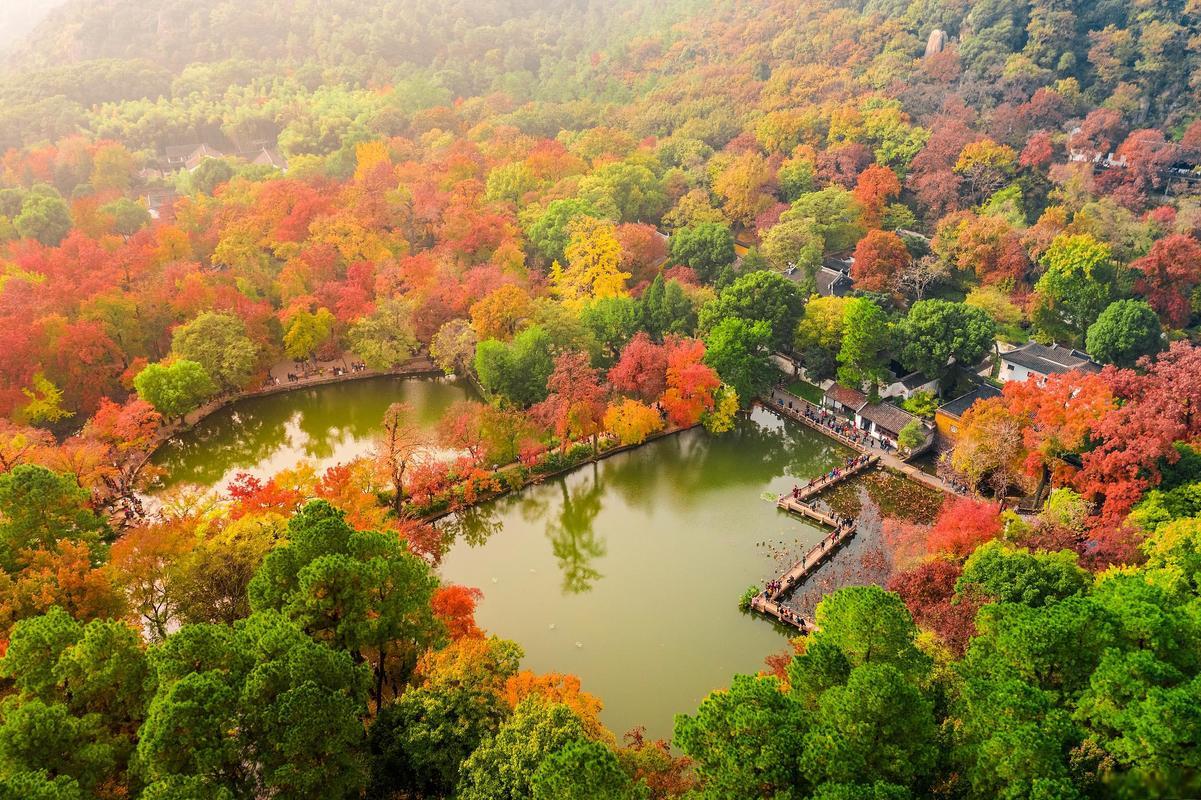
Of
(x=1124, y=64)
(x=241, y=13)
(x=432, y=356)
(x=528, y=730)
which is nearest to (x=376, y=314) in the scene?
(x=432, y=356)

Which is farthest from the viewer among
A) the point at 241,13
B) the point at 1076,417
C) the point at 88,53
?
the point at 241,13

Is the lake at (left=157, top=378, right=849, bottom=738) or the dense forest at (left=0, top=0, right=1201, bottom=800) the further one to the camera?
the lake at (left=157, top=378, right=849, bottom=738)

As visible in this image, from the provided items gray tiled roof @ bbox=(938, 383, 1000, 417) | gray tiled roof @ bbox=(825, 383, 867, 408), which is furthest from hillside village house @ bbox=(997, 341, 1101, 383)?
gray tiled roof @ bbox=(825, 383, 867, 408)

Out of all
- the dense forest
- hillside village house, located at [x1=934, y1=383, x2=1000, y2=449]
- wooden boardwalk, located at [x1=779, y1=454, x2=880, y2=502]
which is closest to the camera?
the dense forest

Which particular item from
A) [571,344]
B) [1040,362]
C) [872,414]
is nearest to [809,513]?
[872,414]

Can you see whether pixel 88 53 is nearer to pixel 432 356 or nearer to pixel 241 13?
pixel 241 13

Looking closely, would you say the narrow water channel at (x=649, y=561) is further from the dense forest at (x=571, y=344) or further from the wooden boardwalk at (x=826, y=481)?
the dense forest at (x=571, y=344)

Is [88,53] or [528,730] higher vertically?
[88,53]

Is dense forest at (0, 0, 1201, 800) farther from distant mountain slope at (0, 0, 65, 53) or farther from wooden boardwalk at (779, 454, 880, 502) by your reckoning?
distant mountain slope at (0, 0, 65, 53)
